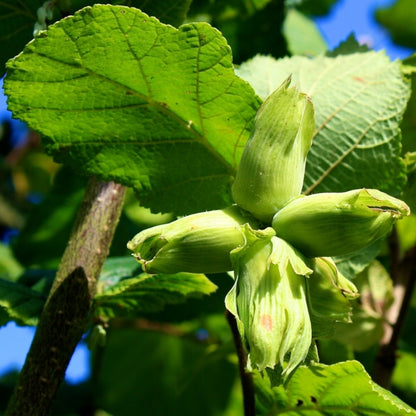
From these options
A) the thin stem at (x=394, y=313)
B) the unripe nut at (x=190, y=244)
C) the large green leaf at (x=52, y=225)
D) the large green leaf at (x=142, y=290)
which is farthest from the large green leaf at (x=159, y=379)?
the unripe nut at (x=190, y=244)

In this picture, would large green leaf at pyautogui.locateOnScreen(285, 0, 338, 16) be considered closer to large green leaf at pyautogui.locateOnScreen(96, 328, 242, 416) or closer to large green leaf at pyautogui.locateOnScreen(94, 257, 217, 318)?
large green leaf at pyautogui.locateOnScreen(96, 328, 242, 416)

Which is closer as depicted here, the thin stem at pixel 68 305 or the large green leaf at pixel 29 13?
the thin stem at pixel 68 305

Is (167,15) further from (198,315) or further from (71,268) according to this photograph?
(198,315)

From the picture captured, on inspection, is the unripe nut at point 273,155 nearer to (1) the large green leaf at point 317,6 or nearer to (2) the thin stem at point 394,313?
(2) the thin stem at point 394,313

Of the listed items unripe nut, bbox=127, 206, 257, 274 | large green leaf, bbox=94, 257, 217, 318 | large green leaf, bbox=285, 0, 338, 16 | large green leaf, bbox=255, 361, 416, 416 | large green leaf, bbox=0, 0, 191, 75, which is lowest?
large green leaf, bbox=255, 361, 416, 416

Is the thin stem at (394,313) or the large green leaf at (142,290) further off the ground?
the thin stem at (394,313)

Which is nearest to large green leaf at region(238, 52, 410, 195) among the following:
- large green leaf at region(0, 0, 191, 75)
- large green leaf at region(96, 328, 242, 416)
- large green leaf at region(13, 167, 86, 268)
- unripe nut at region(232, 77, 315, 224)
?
large green leaf at region(0, 0, 191, 75)
